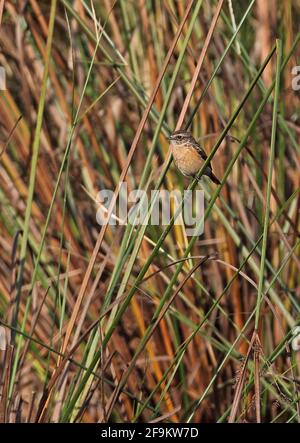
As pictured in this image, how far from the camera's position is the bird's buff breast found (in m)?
2.20

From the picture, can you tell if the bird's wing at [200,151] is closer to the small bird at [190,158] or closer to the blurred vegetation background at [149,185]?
the small bird at [190,158]

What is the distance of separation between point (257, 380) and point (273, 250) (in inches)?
38.1

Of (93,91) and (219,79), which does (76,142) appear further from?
(219,79)

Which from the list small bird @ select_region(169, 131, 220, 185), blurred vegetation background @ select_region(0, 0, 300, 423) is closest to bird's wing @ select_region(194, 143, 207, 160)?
small bird @ select_region(169, 131, 220, 185)

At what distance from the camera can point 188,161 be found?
87.5 inches

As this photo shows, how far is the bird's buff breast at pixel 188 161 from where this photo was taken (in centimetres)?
220

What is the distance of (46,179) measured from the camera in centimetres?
242

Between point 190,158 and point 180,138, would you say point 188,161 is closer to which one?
point 190,158

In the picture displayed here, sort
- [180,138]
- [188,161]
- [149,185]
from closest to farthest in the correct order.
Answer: [180,138] < [188,161] < [149,185]

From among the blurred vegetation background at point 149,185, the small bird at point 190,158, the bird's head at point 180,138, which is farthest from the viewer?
the blurred vegetation background at point 149,185

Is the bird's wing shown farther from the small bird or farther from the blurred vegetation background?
the blurred vegetation background

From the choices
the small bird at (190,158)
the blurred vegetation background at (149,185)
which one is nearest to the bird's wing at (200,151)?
the small bird at (190,158)

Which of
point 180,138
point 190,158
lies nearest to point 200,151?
point 190,158

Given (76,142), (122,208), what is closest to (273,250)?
(122,208)
